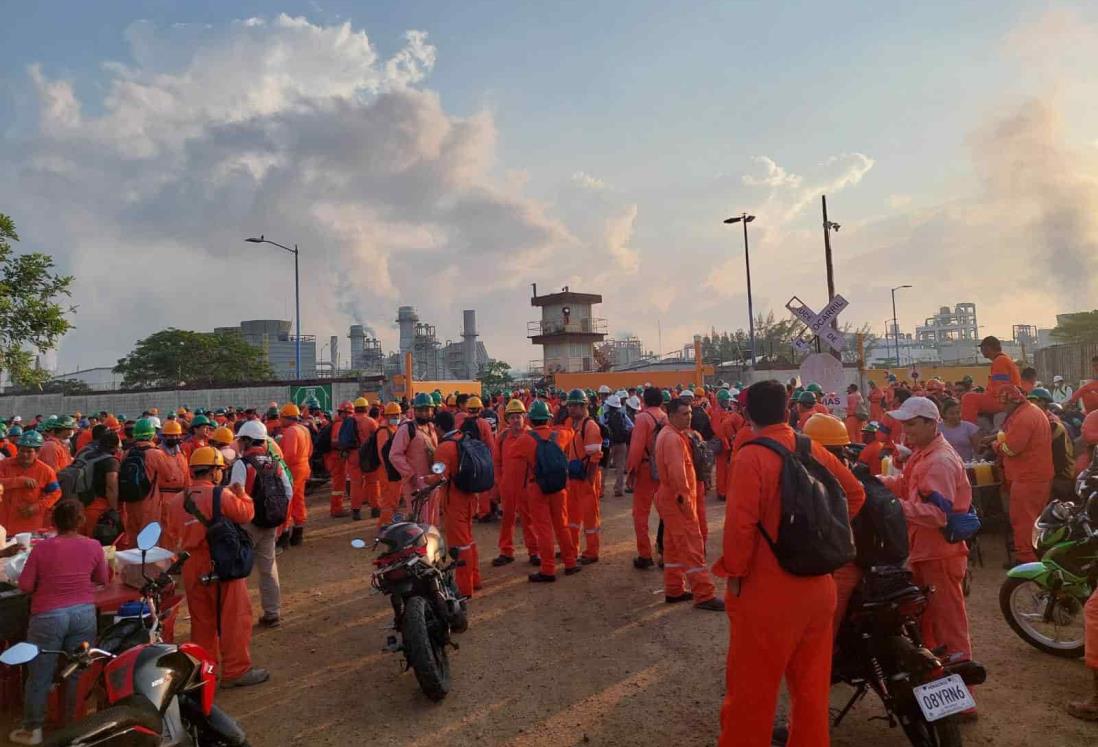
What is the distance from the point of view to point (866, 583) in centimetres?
381

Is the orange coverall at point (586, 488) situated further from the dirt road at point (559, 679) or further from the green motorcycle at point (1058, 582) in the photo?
the green motorcycle at point (1058, 582)

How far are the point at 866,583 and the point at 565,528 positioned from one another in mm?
4192

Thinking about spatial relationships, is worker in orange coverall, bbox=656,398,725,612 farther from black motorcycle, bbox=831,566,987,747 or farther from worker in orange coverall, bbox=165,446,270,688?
worker in orange coverall, bbox=165,446,270,688

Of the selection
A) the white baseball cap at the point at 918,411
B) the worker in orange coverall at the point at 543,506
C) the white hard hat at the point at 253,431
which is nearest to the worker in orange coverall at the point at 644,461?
the worker in orange coverall at the point at 543,506

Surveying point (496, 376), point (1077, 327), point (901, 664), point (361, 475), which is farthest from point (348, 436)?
point (1077, 327)

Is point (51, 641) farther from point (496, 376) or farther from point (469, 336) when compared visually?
point (469, 336)

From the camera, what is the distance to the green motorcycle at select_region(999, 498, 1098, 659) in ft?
15.7

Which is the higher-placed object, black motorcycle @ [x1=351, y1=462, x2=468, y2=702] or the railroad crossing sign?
the railroad crossing sign

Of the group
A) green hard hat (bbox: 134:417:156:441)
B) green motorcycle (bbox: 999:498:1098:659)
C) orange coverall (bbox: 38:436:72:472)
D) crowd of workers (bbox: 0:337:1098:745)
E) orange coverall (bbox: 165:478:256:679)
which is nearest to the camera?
crowd of workers (bbox: 0:337:1098:745)

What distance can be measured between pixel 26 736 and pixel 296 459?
5451 mm

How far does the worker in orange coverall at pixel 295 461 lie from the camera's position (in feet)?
31.7

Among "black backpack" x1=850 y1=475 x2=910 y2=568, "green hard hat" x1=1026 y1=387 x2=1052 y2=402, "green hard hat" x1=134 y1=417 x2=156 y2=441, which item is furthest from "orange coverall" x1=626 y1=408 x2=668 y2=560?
"green hard hat" x1=134 y1=417 x2=156 y2=441

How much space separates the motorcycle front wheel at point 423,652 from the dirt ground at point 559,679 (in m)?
0.16

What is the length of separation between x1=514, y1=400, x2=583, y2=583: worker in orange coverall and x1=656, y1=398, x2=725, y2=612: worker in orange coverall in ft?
4.50
